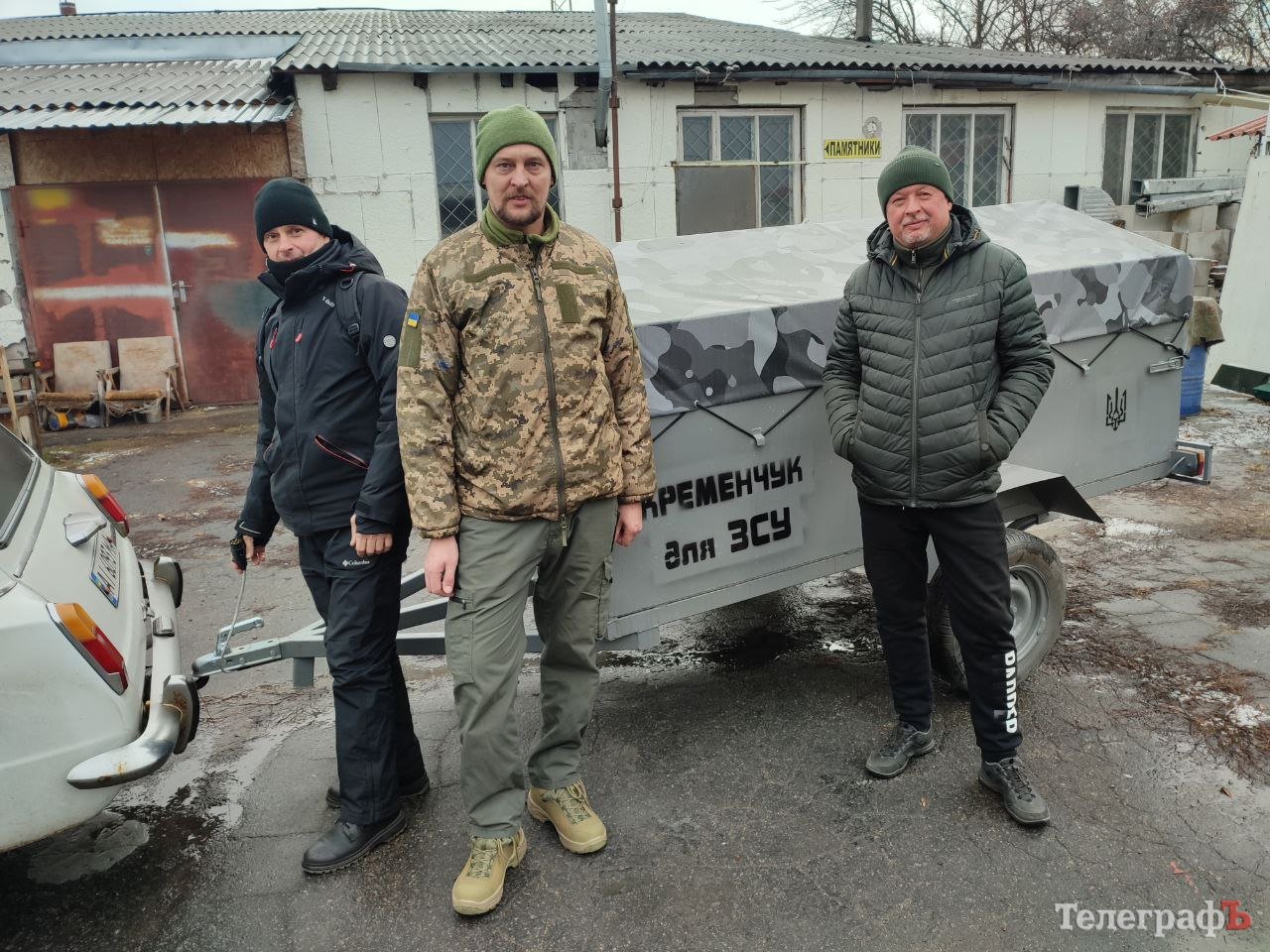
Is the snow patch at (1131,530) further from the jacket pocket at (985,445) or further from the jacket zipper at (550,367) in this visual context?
the jacket zipper at (550,367)

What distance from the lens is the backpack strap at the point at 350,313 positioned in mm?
2682

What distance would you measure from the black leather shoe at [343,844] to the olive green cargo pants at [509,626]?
38 centimetres

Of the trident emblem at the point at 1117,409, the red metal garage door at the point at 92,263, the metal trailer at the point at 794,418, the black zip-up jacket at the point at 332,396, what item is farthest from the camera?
the red metal garage door at the point at 92,263

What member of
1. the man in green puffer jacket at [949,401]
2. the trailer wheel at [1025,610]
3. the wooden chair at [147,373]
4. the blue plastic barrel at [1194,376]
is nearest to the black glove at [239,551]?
the man in green puffer jacket at [949,401]

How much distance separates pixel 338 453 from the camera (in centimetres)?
269

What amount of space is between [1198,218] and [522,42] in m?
10.2

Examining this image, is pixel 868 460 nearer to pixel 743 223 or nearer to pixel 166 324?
pixel 743 223

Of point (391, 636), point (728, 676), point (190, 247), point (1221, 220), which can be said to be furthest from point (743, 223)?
point (391, 636)

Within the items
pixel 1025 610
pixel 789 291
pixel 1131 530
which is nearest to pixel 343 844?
pixel 789 291

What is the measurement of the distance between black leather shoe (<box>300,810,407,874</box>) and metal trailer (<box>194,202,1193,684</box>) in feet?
1.91

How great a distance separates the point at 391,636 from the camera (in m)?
2.88

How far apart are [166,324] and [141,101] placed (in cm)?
249

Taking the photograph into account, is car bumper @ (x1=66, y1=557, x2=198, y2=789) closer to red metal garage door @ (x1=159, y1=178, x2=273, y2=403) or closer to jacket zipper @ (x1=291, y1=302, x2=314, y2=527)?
jacket zipper @ (x1=291, y1=302, x2=314, y2=527)

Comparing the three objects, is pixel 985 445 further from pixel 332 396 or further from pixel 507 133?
pixel 332 396
